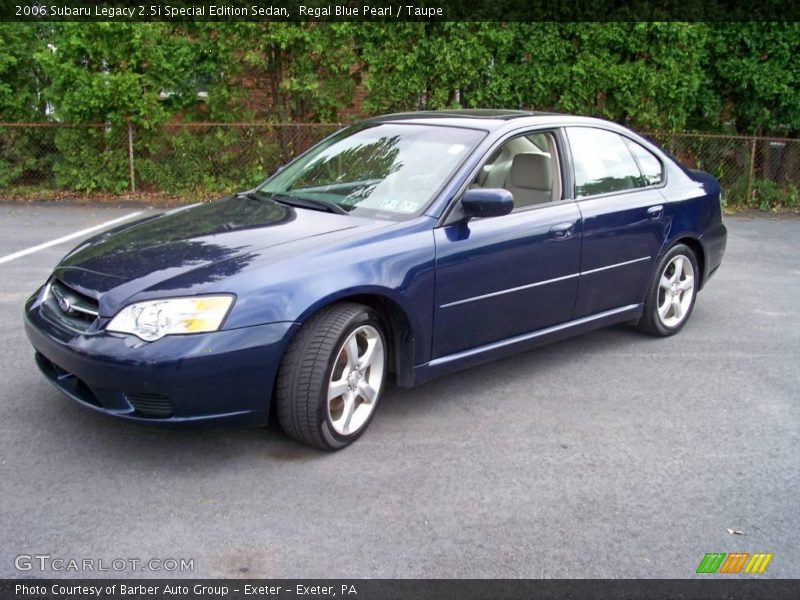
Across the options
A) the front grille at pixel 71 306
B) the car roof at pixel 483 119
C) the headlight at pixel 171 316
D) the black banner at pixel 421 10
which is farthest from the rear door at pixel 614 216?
the black banner at pixel 421 10

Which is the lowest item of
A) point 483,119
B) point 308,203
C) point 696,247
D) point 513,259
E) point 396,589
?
point 396,589

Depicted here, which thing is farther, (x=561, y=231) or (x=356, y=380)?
(x=561, y=231)

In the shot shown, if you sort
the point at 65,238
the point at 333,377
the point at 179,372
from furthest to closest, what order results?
the point at 65,238
the point at 333,377
the point at 179,372

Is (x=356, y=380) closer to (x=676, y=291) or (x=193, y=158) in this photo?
(x=676, y=291)

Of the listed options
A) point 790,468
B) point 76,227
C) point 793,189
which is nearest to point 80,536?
point 790,468

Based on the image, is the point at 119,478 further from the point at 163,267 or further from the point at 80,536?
the point at 163,267

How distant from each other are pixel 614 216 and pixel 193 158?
27.2 feet

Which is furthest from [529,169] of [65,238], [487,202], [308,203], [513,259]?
Answer: [65,238]

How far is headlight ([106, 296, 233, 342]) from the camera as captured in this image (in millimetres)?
3391

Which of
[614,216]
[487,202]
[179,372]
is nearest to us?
[179,372]

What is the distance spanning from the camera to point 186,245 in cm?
389

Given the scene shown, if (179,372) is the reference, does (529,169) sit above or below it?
above

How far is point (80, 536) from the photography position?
310cm

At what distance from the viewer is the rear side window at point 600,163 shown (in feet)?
16.4
